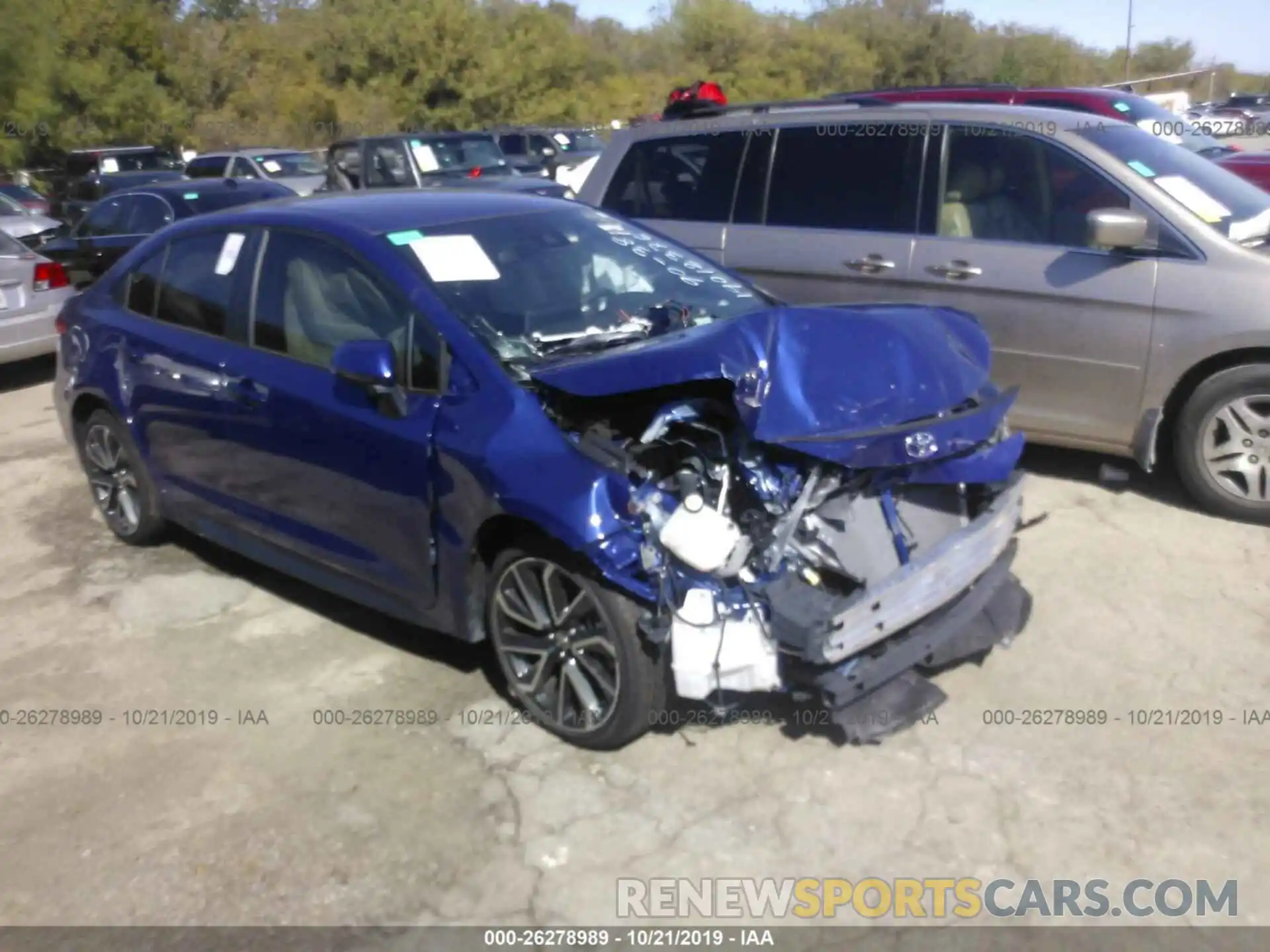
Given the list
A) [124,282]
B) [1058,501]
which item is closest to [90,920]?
[124,282]

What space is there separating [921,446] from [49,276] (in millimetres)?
8974

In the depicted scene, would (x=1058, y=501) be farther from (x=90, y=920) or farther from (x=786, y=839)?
(x=90, y=920)

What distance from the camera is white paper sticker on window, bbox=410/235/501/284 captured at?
4391 millimetres

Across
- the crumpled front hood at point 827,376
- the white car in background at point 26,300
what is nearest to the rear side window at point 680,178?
the crumpled front hood at point 827,376

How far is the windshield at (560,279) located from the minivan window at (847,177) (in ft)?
5.36

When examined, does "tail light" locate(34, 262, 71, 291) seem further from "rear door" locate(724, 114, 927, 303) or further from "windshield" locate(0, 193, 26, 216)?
"windshield" locate(0, 193, 26, 216)

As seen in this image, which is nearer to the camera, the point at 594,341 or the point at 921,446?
the point at 921,446

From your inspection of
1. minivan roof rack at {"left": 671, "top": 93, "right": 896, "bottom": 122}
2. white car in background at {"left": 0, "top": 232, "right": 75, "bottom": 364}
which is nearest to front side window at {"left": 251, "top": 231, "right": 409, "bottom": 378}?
minivan roof rack at {"left": 671, "top": 93, "right": 896, "bottom": 122}

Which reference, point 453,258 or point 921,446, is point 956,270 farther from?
point 453,258

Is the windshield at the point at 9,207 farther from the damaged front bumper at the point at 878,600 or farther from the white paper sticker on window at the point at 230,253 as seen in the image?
the damaged front bumper at the point at 878,600

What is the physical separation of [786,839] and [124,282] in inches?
163

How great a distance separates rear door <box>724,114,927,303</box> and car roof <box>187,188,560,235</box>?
1823mm

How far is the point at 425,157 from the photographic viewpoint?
16547 millimetres

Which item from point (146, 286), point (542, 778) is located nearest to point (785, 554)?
point (542, 778)
